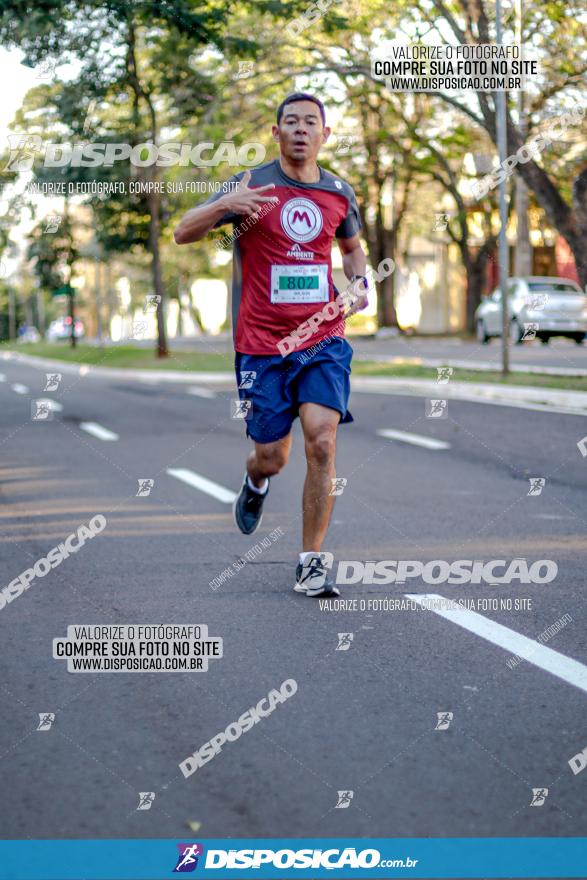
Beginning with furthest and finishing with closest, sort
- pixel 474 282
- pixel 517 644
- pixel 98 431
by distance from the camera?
pixel 474 282 → pixel 98 431 → pixel 517 644

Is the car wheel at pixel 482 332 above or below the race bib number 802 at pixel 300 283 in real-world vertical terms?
below

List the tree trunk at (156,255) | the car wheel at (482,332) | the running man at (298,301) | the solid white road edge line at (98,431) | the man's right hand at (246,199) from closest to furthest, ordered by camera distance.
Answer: the man's right hand at (246,199) < the running man at (298,301) < the solid white road edge line at (98,431) < the car wheel at (482,332) < the tree trunk at (156,255)

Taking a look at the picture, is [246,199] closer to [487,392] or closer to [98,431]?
[98,431]

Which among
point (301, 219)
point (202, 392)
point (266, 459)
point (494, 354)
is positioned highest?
point (301, 219)

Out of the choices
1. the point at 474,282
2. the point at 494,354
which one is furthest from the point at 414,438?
the point at 474,282

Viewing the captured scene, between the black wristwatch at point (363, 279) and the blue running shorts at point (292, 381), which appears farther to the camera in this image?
the black wristwatch at point (363, 279)

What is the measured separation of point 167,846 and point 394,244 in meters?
41.9

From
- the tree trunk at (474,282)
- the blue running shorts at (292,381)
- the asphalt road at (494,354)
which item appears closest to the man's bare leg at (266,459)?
the blue running shorts at (292,381)

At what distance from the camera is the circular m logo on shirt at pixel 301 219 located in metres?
5.83

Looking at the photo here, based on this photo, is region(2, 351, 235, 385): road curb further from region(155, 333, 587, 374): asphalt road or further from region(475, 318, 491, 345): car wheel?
region(475, 318, 491, 345): car wheel

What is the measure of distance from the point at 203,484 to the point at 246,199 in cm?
480

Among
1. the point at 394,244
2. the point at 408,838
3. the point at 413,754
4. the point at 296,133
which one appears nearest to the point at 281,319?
the point at 296,133

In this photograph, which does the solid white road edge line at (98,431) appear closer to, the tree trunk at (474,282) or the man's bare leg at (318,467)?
the man's bare leg at (318,467)

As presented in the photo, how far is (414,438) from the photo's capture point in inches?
544
